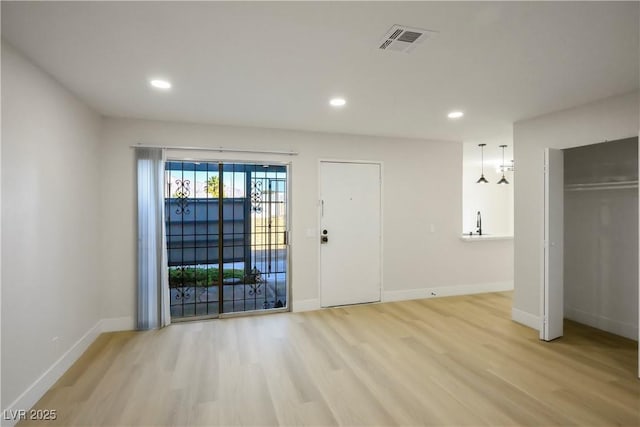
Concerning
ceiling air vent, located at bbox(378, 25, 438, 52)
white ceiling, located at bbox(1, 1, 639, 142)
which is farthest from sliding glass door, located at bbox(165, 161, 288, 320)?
ceiling air vent, located at bbox(378, 25, 438, 52)

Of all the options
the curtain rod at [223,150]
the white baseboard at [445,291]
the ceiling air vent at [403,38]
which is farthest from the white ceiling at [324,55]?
the white baseboard at [445,291]

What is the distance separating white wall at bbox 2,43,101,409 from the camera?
2189 millimetres

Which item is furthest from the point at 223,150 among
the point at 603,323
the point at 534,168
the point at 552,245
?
the point at 603,323

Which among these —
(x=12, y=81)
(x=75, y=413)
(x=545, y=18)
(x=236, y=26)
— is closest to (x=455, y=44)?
(x=545, y=18)

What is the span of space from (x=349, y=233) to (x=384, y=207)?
71 centimetres

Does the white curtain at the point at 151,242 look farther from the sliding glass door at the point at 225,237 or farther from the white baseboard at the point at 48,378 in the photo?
the white baseboard at the point at 48,378

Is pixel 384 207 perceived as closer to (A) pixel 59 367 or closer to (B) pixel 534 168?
(B) pixel 534 168

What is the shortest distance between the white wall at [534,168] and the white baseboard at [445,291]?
1244mm

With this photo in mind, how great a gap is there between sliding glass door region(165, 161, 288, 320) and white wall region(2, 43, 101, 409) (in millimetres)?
1026

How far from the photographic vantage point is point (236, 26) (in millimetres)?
1989

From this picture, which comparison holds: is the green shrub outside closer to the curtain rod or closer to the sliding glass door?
the sliding glass door

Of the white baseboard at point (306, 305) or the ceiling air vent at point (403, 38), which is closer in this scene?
the ceiling air vent at point (403, 38)

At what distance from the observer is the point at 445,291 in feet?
17.6

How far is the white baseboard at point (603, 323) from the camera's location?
3642 mm
